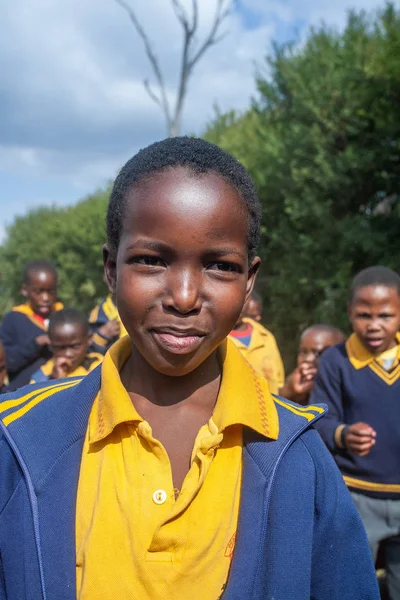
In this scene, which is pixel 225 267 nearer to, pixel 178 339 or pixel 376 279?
pixel 178 339

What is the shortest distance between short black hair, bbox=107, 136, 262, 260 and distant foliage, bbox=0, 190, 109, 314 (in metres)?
14.1

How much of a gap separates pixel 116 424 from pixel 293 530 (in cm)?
44

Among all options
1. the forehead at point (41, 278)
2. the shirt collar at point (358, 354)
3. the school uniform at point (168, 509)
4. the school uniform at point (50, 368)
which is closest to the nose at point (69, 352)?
the school uniform at point (50, 368)

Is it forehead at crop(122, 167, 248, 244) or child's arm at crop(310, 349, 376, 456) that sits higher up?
forehead at crop(122, 167, 248, 244)

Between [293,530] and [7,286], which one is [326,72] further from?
[7,286]

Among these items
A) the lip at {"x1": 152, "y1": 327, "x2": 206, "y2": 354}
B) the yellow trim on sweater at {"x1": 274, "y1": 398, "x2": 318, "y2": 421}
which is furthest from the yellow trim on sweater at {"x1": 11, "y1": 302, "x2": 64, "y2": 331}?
the lip at {"x1": 152, "y1": 327, "x2": 206, "y2": 354}

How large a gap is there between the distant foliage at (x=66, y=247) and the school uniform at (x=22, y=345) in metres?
10.2

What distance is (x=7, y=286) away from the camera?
67.1 feet

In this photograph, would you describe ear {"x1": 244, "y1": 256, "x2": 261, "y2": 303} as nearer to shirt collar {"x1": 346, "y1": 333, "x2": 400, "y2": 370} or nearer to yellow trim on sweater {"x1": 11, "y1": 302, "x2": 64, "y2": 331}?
shirt collar {"x1": 346, "y1": 333, "x2": 400, "y2": 370}

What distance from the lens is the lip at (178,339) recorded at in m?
1.29

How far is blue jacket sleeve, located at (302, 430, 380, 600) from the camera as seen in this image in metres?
1.36

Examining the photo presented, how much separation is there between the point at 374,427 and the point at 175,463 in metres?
2.01

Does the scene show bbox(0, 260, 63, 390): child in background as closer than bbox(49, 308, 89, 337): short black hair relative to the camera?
No

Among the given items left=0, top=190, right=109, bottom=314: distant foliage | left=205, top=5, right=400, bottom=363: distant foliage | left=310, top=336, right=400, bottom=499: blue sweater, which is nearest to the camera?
left=310, top=336, right=400, bottom=499: blue sweater
